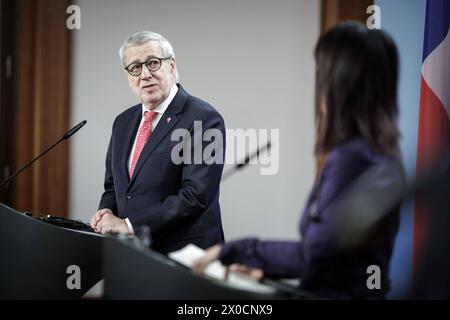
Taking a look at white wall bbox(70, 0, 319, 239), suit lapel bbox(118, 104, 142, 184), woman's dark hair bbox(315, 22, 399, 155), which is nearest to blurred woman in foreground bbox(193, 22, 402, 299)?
woman's dark hair bbox(315, 22, 399, 155)

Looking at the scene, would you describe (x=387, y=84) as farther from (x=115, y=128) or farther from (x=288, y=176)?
(x=288, y=176)

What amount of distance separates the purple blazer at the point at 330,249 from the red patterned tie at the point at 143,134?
3.89 ft

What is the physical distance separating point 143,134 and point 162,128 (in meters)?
0.14

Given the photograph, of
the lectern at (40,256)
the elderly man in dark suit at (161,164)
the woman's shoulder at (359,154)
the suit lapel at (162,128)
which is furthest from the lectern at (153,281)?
the suit lapel at (162,128)

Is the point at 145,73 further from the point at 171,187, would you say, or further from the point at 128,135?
the point at 171,187

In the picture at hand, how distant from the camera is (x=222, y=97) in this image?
3.78 m

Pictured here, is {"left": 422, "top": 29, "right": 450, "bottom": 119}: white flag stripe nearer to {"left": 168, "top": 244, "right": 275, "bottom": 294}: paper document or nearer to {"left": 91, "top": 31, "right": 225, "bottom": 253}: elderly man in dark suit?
{"left": 91, "top": 31, "right": 225, "bottom": 253}: elderly man in dark suit

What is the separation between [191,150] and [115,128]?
520mm

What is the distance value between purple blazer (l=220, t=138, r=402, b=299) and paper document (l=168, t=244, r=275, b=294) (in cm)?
4

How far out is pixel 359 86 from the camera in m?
1.63

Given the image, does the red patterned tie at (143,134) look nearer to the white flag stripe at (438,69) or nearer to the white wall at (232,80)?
the white wall at (232,80)
